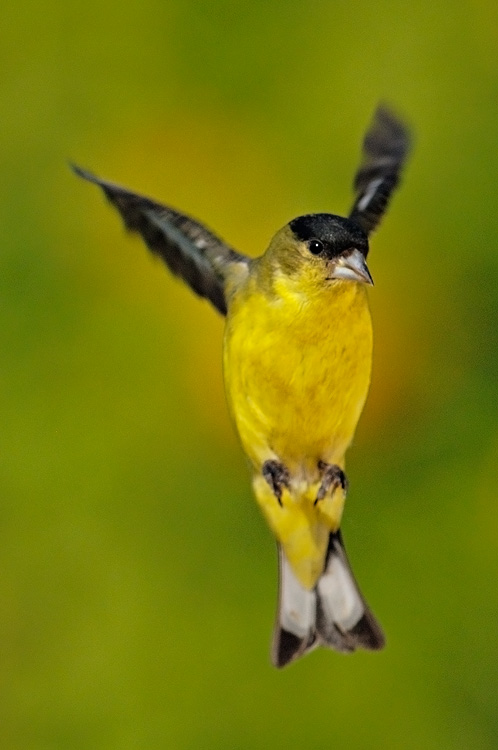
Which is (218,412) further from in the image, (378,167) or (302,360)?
(302,360)

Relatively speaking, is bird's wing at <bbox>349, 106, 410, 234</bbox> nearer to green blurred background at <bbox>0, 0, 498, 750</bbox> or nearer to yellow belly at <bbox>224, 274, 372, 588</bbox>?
yellow belly at <bbox>224, 274, 372, 588</bbox>

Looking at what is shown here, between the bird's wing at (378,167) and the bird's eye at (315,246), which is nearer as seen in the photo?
the bird's eye at (315,246)

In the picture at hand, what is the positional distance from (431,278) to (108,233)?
103 cm

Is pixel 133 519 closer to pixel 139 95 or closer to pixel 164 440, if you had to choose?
pixel 164 440

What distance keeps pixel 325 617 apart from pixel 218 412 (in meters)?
0.95

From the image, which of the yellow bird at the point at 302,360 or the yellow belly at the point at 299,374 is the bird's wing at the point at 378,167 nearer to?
the yellow bird at the point at 302,360

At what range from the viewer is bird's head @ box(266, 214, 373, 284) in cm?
173

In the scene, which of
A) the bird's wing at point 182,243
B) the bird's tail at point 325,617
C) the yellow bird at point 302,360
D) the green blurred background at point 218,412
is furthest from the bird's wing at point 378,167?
the green blurred background at point 218,412

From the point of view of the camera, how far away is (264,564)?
133 inches

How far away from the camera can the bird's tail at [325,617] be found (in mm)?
2574

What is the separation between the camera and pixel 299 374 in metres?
1.85

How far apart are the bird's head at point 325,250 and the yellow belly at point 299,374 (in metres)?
0.04

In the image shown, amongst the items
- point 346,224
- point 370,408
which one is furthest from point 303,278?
point 370,408

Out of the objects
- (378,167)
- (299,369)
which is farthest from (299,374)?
(378,167)
